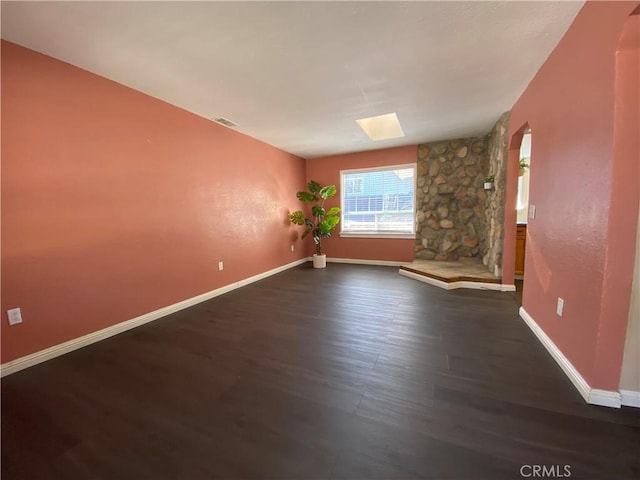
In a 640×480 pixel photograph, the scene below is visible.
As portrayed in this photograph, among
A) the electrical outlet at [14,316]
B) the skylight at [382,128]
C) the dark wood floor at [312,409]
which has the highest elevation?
the skylight at [382,128]

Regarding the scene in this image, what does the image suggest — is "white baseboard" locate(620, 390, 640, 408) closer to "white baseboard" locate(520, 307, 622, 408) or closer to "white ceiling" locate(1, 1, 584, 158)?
"white baseboard" locate(520, 307, 622, 408)

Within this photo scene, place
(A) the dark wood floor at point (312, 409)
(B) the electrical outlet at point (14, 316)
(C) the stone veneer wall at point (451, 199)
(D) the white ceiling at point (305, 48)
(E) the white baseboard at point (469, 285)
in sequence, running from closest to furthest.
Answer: (A) the dark wood floor at point (312, 409)
(D) the white ceiling at point (305, 48)
(B) the electrical outlet at point (14, 316)
(E) the white baseboard at point (469, 285)
(C) the stone veneer wall at point (451, 199)

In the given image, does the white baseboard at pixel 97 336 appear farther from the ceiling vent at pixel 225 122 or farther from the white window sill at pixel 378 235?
the white window sill at pixel 378 235

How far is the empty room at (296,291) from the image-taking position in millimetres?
1321

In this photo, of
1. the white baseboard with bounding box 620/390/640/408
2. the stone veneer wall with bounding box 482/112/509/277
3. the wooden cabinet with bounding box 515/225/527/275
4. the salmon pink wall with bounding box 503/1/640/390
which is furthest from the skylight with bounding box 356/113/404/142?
the white baseboard with bounding box 620/390/640/408

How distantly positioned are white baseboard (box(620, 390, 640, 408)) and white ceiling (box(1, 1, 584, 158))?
2.40m

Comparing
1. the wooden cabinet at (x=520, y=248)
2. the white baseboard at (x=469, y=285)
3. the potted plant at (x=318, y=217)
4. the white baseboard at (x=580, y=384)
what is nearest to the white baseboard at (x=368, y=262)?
the potted plant at (x=318, y=217)

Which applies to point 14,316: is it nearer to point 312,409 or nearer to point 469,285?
point 312,409

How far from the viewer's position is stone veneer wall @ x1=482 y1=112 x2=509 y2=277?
137 inches

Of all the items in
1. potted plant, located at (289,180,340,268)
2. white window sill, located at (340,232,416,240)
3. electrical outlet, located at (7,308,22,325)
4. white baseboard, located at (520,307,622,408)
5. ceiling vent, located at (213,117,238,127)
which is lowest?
white baseboard, located at (520,307,622,408)

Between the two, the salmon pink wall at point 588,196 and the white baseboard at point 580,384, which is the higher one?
the salmon pink wall at point 588,196

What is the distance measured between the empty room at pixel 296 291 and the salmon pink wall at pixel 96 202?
0.06 ft

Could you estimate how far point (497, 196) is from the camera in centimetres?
366

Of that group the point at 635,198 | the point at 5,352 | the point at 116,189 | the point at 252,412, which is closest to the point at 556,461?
the point at 635,198
